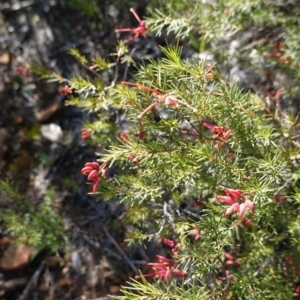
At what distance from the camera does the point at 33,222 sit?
8.53ft

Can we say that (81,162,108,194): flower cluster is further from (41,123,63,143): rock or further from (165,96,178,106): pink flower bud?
(41,123,63,143): rock

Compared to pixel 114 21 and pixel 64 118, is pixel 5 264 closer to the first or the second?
pixel 64 118

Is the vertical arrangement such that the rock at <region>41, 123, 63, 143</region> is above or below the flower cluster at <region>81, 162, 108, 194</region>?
below

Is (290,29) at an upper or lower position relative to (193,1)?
lower

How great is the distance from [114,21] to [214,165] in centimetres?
215

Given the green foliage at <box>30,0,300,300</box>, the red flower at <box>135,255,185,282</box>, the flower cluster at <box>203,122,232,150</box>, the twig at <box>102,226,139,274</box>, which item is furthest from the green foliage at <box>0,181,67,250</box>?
the flower cluster at <box>203,122,232,150</box>

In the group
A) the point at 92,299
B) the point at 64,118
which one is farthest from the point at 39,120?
the point at 92,299

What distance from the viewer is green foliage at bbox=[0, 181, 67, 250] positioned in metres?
2.50

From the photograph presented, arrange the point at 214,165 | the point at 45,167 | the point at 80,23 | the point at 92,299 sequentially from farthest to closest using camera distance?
the point at 80,23 → the point at 45,167 → the point at 92,299 → the point at 214,165

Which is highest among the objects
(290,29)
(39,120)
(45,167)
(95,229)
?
(290,29)

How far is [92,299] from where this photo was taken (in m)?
2.89

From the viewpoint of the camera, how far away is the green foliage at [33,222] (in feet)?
8.20

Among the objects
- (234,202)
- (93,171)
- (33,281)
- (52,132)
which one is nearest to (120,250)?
(33,281)

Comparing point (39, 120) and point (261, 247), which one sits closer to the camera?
point (261, 247)
